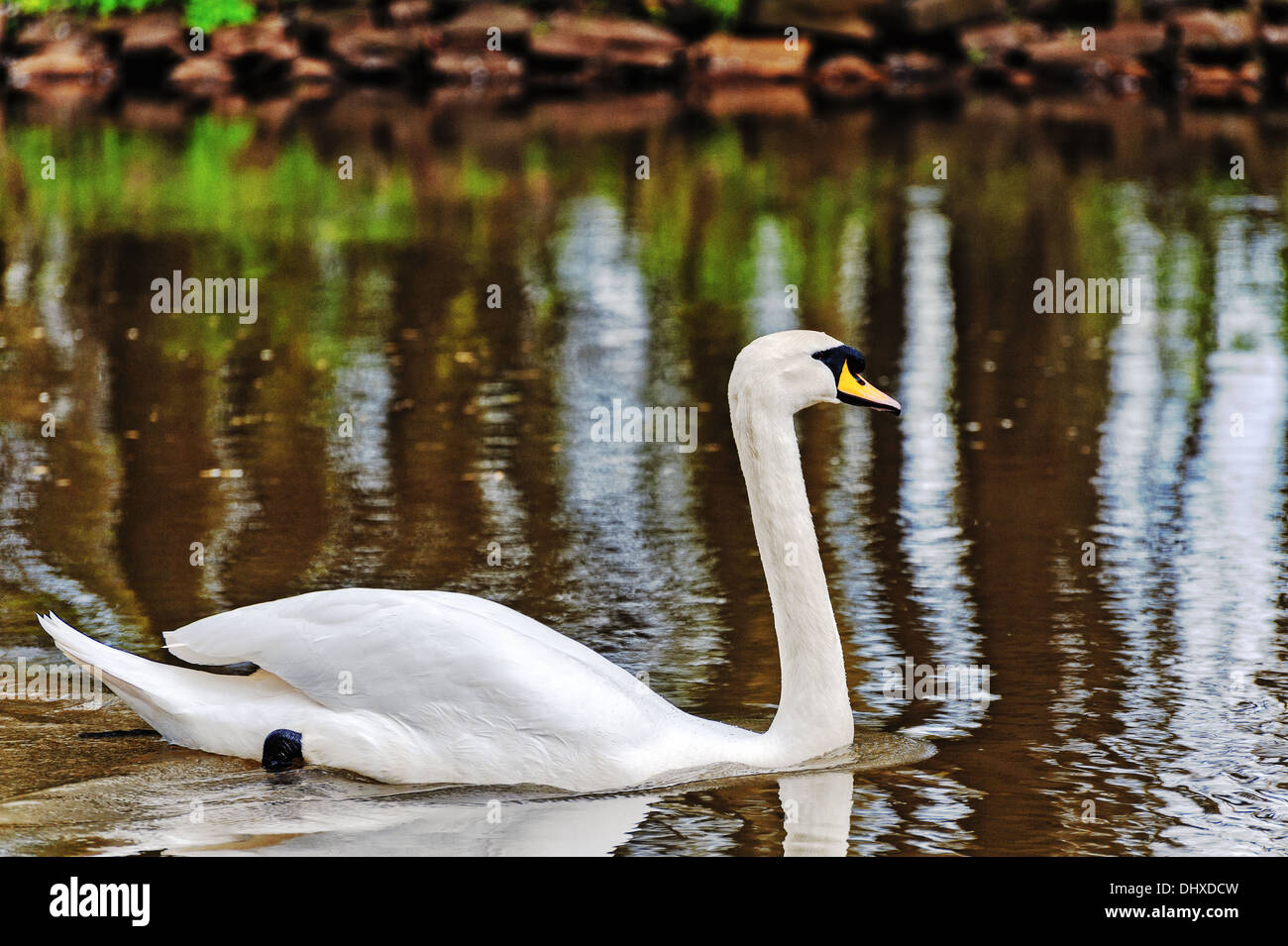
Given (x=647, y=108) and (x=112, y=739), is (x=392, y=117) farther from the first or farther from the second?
(x=112, y=739)

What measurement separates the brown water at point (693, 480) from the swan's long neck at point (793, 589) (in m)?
0.21

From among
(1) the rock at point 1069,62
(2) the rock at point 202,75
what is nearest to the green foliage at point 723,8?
(1) the rock at point 1069,62

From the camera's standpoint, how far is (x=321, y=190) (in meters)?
23.2

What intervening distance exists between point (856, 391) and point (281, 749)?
203 cm

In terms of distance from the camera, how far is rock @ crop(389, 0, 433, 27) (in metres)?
41.8

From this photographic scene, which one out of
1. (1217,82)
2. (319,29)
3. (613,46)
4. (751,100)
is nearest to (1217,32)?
(1217,82)

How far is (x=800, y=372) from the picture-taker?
243 inches

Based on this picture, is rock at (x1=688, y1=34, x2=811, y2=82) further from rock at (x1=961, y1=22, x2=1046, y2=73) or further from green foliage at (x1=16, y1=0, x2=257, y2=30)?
green foliage at (x1=16, y1=0, x2=257, y2=30)

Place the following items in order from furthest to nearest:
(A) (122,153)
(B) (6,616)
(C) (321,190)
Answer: (A) (122,153), (C) (321,190), (B) (6,616)

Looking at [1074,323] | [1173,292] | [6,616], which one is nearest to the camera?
[6,616]

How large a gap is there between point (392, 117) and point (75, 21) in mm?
13315

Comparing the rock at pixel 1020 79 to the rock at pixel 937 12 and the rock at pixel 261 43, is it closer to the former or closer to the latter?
the rock at pixel 937 12

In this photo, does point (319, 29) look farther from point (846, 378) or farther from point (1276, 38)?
point (846, 378)
